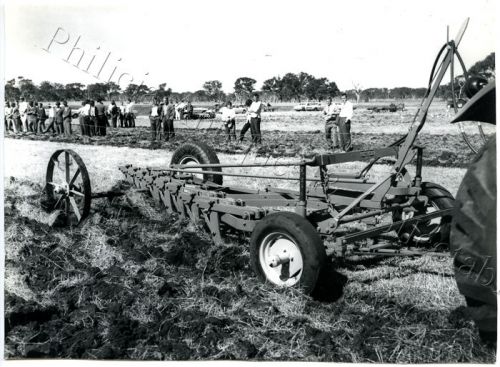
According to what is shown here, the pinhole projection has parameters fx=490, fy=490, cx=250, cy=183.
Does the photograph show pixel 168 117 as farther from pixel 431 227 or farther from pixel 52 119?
pixel 431 227

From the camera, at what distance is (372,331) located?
375cm

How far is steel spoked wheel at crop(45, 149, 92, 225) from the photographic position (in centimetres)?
624

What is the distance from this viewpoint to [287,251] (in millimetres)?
4387

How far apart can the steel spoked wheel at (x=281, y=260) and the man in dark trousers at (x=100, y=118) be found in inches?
630

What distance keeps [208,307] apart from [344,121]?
10.3 metres

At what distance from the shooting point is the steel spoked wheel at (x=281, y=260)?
4.34 metres

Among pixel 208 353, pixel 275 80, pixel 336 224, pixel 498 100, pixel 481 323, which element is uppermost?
pixel 275 80

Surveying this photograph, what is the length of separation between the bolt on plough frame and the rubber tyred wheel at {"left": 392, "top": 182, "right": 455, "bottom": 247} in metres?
0.01

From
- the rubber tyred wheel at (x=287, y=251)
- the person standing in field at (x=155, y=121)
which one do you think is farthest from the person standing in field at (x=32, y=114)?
the rubber tyred wheel at (x=287, y=251)

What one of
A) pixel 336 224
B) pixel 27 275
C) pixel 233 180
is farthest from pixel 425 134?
pixel 27 275

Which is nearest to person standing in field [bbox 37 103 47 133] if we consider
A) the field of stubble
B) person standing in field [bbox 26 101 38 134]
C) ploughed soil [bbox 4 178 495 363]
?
person standing in field [bbox 26 101 38 134]

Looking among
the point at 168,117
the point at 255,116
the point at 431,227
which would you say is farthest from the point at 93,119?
the point at 431,227

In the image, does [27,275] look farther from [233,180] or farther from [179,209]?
[233,180]

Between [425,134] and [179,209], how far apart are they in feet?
49.1
